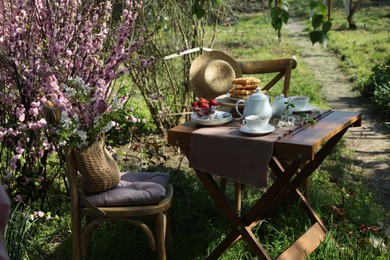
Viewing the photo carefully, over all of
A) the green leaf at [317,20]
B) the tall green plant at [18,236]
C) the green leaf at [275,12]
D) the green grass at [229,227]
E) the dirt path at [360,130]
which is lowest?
the dirt path at [360,130]

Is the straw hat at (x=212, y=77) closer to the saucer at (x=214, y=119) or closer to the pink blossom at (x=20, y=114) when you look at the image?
the saucer at (x=214, y=119)

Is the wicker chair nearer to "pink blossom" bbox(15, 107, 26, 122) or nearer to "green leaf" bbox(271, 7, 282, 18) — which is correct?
"pink blossom" bbox(15, 107, 26, 122)

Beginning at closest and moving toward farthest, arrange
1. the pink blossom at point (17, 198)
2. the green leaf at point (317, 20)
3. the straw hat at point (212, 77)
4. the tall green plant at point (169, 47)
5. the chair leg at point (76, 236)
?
the chair leg at point (76, 236) → the green leaf at point (317, 20) → the pink blossom at point (17, 198) → the straw hat at point (212, 77) → the tall green plant at point (169, 47)

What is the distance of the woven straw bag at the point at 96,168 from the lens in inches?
125

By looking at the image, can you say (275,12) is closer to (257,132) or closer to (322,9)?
(322,9)

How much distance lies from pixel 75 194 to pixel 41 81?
123 cm

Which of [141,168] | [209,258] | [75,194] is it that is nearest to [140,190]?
[75,194]

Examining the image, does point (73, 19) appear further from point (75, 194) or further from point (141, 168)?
point (75, 194)

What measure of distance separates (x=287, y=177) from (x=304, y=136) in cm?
28

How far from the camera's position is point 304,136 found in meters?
3.13

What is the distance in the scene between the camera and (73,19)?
4.37 metres

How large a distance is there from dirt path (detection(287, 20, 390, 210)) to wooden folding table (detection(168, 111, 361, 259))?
1.27m

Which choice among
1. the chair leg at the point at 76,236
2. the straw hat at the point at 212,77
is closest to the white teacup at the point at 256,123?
the chair leg at the point at 76,236

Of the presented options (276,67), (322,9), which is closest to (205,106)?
(322,9)
